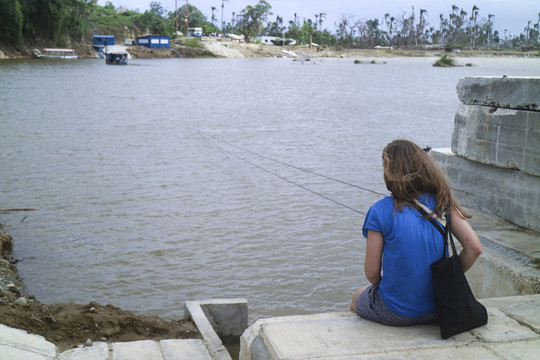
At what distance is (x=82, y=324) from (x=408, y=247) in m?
3.23

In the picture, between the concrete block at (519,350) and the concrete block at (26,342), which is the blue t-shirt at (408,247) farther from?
the concrete block at (26,342)

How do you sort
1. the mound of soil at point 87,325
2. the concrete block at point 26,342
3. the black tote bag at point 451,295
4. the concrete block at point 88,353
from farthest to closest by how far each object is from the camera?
1. the mound of soil at point 87,325
2. the concrete block at point 88,353
3. the concrete block at point 26,342
4. the black tote bag at point 451,295

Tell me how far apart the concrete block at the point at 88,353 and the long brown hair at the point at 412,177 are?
2.69 meters

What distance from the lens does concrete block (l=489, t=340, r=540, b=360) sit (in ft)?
10.4

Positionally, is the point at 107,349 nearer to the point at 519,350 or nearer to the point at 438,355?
the point at 438,355

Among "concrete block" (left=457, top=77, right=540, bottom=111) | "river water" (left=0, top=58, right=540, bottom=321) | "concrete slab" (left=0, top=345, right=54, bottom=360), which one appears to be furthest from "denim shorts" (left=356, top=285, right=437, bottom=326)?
"river water" (left=0, top=58, right=540, bottom=321)

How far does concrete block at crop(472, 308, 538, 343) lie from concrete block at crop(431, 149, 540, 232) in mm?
1883

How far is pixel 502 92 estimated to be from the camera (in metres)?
5.70

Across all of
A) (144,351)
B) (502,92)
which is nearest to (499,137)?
(502,92)

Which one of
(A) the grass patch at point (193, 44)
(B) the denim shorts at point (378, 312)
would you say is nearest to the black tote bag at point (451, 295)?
(B) the denim shorts at point (378, 312)

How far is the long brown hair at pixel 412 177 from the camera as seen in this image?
3.25m

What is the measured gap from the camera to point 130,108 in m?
26.7

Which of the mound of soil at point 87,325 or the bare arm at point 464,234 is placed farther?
the mound of soil at point 87,325

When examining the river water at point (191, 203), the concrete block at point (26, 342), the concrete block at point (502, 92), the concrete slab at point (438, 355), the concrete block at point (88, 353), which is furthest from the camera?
the river water at point (191, 203)
